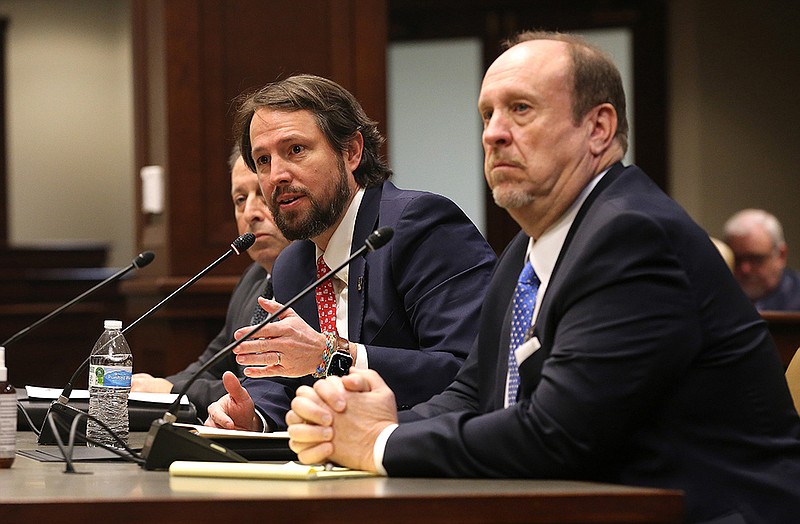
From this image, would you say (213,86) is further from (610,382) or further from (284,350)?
(610,382)

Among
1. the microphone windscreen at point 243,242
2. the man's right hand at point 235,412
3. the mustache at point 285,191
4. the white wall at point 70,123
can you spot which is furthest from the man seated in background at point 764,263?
the white wall at point 70,123

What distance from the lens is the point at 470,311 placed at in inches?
110

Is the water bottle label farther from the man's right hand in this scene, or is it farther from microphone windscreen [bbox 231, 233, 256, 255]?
microphone windscreen [bbox 231, 233, 256, 255]

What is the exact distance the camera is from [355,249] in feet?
9.76

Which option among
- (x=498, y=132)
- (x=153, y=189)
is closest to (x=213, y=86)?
(x=153, y=189)

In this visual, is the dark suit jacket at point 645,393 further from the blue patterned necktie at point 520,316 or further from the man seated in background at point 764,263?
the man seated in background at point 764,263

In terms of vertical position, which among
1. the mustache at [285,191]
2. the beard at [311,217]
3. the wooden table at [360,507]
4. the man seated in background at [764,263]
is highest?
the mustache at [285,191]

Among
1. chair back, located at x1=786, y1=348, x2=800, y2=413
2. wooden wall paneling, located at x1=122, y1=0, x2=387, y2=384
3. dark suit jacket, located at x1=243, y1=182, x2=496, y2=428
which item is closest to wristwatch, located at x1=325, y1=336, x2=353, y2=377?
dark suit jacket, located at x1=243, y1=182, x2=496, y2=428

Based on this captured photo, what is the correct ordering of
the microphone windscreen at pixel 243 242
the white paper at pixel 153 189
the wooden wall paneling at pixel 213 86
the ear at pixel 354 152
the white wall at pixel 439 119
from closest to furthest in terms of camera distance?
the microphone windscreen at pixel 243 242 → the ear at pixel 354 152 → the wooden wall paneling at pixel 213 86 → the white paper at pixel 153 189 → the white wall at pixel 439 119

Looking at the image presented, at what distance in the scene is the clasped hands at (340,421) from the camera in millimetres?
1828

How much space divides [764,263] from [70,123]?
7.94 meters

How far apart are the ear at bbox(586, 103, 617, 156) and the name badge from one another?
364 millimetres

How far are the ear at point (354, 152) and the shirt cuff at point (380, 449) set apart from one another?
1.38 meters

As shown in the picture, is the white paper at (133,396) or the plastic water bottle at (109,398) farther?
the white paper at (133,396)
